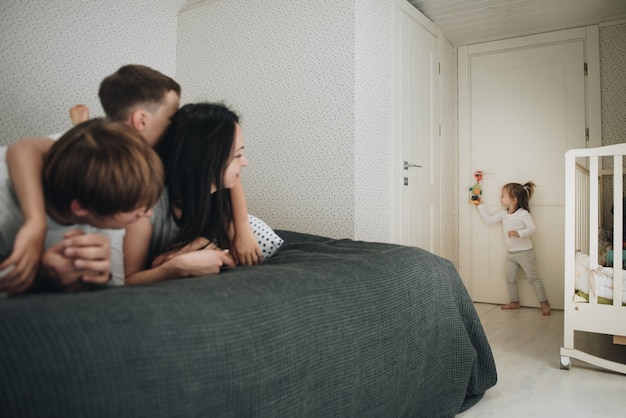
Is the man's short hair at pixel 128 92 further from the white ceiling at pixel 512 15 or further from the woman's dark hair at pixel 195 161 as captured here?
A: the white ceiling at pixel 512 15

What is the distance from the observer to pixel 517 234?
12.1ft

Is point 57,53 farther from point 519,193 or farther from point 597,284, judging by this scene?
point 519,193

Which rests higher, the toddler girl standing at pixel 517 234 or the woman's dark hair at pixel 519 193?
the woman's dark hair at pixel 519 193

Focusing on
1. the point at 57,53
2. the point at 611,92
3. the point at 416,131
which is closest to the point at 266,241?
the point at 57,53

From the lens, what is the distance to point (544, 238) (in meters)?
3.81

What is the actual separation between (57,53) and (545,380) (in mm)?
2652

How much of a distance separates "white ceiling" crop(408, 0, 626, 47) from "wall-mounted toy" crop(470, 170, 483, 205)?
1.09 meters

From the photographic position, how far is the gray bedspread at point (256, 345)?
0.65 m

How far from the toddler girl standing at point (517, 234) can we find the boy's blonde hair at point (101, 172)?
10.9ft

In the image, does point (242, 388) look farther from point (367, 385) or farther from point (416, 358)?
point (416, 358)

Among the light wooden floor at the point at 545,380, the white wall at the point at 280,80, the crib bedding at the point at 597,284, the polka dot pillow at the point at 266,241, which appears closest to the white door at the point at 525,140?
the light wooden floor at the point at 545,380

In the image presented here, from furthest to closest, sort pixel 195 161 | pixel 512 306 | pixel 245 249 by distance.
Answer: pixel 512 306 < pixel 245 249 < pixel 195 161

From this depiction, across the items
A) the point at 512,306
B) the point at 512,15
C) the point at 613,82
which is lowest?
the point at 512,306

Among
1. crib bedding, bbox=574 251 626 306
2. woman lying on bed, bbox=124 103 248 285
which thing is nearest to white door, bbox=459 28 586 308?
A: crib bedding, bbox=574 251 626 306
